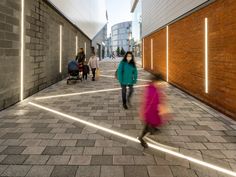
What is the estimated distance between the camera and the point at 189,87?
34.0 ft

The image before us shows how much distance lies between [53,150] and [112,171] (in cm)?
130

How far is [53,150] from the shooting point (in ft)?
14.7

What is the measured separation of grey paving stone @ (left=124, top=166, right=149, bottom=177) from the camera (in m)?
3.55

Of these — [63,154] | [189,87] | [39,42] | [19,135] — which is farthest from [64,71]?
[63,154]

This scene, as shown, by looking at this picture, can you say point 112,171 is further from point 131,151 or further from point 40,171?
point 40,171

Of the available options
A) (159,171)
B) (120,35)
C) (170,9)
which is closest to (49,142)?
(159,171)

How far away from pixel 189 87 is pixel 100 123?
211 inches

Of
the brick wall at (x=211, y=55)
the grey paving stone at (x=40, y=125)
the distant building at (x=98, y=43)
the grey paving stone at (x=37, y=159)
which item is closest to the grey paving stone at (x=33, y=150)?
the grey paving stone at (x=37, y=159)

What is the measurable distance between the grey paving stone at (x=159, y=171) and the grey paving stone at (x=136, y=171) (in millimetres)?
71

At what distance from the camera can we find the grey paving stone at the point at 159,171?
355cm

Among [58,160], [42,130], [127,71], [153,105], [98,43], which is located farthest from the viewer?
[98,43]

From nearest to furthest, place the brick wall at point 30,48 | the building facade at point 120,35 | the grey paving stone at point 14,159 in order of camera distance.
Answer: the grey paving stone at point 14,159 < the brick wall at point 30,48 < the building facade at point 120,35

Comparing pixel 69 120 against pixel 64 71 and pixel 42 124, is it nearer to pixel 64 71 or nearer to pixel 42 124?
pixel 42 124

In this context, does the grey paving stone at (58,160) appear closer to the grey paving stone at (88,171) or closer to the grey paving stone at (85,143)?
the grey paving stone at (88,171)
